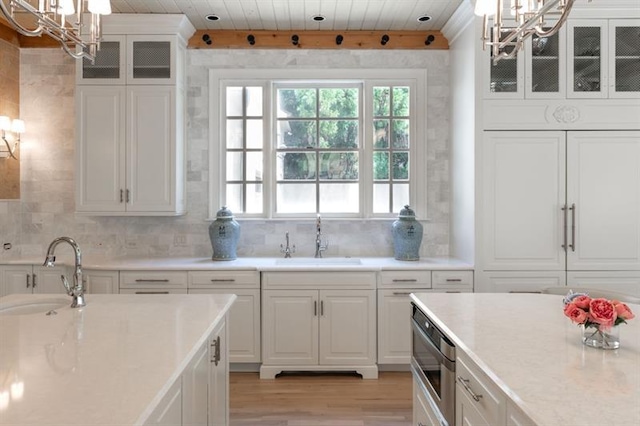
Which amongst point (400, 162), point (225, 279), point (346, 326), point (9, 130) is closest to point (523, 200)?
point (400, 162)

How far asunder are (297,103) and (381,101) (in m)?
0.80

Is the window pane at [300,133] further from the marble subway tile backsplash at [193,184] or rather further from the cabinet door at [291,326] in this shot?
the cabinet door at [291,326]

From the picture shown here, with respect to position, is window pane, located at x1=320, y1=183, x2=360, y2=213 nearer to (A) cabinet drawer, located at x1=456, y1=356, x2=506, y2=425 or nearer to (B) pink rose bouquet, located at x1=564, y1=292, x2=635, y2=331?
(A) cabinet drawer, located at x1=456, y1=356, x2=506, y2=425

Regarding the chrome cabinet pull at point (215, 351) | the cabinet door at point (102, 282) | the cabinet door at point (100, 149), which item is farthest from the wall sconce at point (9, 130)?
the chrome cabinet pull at point (215, 351)

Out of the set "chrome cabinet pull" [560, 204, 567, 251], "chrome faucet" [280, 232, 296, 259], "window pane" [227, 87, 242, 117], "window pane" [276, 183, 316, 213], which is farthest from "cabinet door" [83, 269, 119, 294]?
"chrome cabinet pull" [560, 204, 567, 251]

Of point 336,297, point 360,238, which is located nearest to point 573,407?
point 336,297

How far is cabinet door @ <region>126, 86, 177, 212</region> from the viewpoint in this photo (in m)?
3.98

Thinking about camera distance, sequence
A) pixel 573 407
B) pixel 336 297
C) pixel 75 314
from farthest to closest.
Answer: pixel 336 297 < pixel 75 314 < pixel 573 407

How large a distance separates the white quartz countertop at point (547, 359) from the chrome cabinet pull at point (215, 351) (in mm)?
992

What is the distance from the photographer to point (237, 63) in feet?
14.3

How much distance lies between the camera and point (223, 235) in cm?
402

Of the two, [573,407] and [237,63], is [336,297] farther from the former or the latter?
[573,407]

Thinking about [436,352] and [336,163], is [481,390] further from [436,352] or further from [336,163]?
[336,163]

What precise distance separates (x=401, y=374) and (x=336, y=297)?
0.83m
